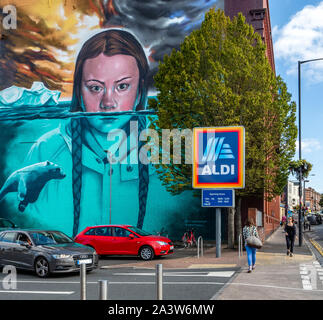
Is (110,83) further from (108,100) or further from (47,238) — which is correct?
(47,238)

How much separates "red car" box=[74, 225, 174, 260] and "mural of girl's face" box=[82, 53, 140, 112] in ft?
42.0

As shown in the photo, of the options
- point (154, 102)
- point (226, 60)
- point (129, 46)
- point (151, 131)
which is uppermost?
point (129, 46)

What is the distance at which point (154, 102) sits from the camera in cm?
2328

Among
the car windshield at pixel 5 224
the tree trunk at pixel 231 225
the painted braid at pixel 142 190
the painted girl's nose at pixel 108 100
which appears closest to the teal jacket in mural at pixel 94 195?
the painted braid at pixel 142 190

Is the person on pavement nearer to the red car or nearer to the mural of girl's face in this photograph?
the red car

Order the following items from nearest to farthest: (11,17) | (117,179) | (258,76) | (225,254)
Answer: (225,254), (258,76), (117,179), (11,17)

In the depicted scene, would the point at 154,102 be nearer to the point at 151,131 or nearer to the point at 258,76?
the point at 151,131

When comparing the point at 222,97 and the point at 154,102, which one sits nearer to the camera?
the point at 222,97

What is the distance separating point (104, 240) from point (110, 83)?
1487 centimetres

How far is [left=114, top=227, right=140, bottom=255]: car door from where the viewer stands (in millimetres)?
19062

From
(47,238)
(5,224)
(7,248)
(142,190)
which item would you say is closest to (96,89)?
(142,190)

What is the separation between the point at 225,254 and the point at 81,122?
15293 mm
